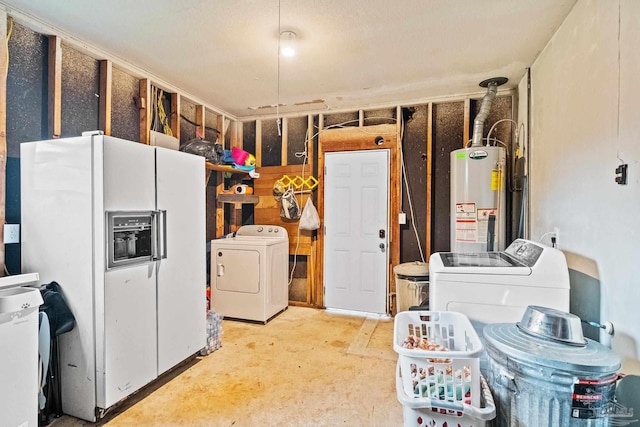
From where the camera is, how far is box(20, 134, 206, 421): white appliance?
199 cm

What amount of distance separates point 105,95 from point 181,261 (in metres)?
1.58

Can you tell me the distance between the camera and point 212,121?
14.1 ft

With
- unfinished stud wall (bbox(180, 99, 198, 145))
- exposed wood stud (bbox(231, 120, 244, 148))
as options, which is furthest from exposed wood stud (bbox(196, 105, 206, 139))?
exposed wood stud (bbox(231, 120, 244, 148))

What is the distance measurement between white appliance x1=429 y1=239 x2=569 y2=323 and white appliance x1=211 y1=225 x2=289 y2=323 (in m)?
2.24

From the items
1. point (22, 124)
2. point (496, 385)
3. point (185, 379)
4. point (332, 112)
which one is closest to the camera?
point (496, 385)

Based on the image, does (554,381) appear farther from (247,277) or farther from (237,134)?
(237,134)

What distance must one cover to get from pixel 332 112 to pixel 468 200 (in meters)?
2.05

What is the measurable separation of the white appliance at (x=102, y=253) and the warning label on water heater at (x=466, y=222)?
2643mm

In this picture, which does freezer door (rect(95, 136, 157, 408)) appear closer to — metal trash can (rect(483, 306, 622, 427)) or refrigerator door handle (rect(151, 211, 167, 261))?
refrigerator door handle (rect(151, 211, 167, 261))

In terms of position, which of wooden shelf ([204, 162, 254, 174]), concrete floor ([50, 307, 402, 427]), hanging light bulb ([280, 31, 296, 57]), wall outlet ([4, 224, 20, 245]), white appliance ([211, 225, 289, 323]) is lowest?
concrete floor ([50, 307, 402, 427])

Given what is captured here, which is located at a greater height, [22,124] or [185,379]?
[22,124]

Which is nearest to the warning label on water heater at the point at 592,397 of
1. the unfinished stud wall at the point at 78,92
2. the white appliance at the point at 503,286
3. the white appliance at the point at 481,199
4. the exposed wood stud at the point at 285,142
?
the white appliance at the point at 503,286

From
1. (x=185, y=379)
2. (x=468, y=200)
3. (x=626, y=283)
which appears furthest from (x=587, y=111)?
(x=185, y=379)

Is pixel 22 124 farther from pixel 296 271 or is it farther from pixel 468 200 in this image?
pixel 468 200
